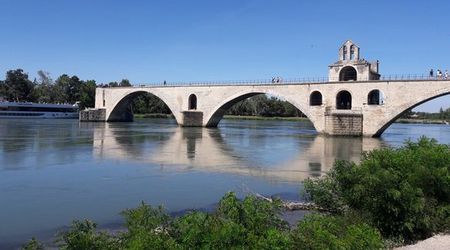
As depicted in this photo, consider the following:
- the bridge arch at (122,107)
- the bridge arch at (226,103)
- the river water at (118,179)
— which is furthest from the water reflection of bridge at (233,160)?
the bridge arch at (122,107)

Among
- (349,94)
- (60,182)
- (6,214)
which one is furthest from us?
(349,94)

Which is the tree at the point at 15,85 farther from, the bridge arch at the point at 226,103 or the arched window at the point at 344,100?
the arched window at the point at 344,100

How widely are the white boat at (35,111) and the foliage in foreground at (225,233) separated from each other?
77109 millimetres

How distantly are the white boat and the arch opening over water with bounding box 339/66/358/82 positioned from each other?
5254 cm

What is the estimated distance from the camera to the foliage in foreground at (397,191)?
936 cm

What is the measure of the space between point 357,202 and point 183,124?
53.9m

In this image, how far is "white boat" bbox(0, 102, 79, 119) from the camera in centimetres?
7762

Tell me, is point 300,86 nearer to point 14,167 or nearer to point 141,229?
point 14,167

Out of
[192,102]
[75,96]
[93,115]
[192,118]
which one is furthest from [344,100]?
[75,96]

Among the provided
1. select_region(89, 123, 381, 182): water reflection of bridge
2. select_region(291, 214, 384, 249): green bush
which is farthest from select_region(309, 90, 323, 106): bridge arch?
select_region(291, 214, 384, 249): green bush

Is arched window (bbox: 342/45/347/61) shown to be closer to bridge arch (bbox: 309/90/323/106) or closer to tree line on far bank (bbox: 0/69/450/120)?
bridge arch (bbox: 309/90/323/106)

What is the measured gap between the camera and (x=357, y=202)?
998cm

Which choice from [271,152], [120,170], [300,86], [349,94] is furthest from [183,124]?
[120,170]

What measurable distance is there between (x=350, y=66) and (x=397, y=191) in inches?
1670
